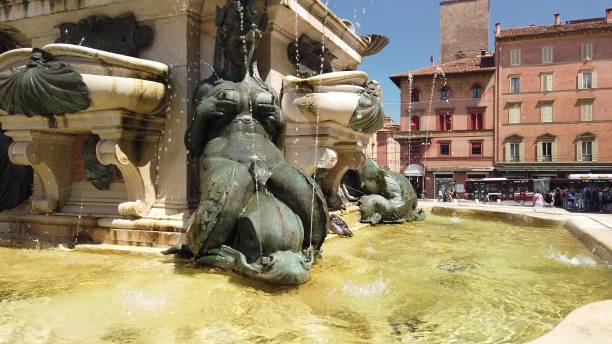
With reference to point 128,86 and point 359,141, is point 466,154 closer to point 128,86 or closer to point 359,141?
point 359,141

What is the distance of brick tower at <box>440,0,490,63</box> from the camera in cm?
4803

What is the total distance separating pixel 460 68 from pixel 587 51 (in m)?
10.3

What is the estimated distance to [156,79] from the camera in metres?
4.34

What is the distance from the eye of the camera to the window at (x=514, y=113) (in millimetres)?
41875

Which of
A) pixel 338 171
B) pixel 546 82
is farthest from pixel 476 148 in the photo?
pixel 338 171

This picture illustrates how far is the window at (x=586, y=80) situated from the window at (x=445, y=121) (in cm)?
1102

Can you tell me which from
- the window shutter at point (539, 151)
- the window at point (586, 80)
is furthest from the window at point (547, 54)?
the window shutter at point (539, 151)

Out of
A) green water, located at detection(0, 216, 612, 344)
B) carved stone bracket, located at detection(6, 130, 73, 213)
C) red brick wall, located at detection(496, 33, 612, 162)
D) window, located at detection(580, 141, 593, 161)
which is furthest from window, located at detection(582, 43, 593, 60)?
carved stone bracket, located at detection(6, 130, 73, 213)

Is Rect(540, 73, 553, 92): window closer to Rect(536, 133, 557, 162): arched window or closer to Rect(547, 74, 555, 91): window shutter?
Rect(547, 74, 555, 91): window shutter

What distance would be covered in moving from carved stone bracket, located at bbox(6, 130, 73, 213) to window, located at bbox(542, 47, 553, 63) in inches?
1741

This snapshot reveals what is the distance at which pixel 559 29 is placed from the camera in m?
40.9

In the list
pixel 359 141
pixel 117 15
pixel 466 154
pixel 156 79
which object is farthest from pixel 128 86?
pixel 466 154

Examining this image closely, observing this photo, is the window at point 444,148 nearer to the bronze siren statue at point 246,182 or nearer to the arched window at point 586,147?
the arched window at point 586,147

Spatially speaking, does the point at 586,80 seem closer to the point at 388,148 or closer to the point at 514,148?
the point at 514,148
